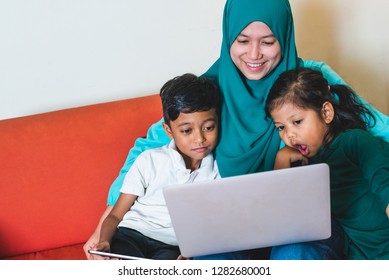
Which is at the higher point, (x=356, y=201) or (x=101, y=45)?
(x=101, y=45)

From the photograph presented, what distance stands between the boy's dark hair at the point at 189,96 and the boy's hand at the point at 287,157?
24 centimetres

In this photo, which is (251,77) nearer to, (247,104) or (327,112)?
(247,104)

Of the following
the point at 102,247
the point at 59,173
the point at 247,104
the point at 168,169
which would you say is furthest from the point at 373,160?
the point at 59,173

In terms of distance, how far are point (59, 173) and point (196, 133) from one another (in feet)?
1.75

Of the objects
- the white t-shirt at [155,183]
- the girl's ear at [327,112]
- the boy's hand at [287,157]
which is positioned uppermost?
the girl's ear at [327,112]

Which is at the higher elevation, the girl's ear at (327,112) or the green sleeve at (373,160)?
the girl's ear at (327,112)

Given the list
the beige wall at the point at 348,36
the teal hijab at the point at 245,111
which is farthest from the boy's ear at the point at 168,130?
the beige wall at the point at 348,36

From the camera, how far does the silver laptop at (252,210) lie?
3.68 ft

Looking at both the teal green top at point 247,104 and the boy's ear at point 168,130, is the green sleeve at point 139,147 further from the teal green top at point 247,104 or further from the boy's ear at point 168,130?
the teal green top at point 247,104

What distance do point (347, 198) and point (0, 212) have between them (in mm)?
1124

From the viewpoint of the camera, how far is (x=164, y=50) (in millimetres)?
2139

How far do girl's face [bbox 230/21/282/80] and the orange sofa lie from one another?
1.43 feet

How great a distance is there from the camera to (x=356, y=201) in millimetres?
1465
